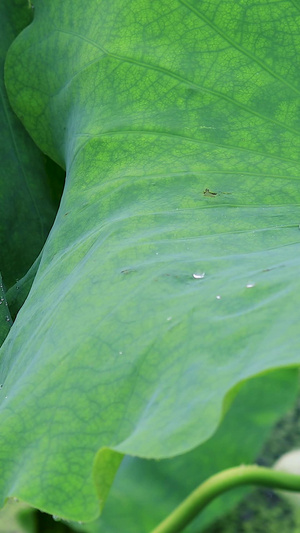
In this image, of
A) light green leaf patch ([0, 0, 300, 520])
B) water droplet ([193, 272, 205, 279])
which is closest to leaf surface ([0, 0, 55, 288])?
light green leaf patch ([0, 0, 300, 520])

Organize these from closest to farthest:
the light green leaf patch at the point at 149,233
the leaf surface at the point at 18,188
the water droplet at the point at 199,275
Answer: the light green leaf patch at the point at 149,233
the water droplet at the point at 199,275
the leaf surface at the point at 18,188

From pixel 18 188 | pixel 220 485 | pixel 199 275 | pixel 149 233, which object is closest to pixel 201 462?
pixel 220 485

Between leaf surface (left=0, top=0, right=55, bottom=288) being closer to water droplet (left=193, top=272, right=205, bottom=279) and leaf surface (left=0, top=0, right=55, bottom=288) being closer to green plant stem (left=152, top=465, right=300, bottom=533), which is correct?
water droplet (left=193, top=272, right=205, bottom=279)

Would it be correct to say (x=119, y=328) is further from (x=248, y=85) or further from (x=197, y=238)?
(x=248, y=85)

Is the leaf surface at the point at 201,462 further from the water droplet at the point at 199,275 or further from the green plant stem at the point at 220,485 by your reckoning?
the water droplet at the point at 199,275

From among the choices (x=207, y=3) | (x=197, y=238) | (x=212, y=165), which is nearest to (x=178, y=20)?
(x=207, y=3)

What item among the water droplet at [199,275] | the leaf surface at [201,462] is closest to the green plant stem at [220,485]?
the leaf surface at [201,462]
